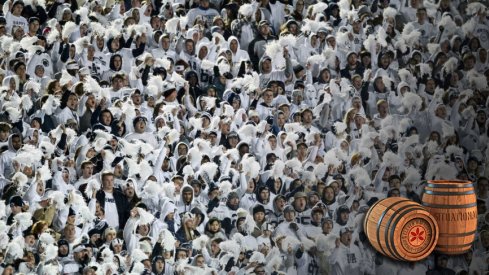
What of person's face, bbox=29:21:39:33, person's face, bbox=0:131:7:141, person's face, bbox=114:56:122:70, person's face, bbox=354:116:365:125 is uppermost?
person's face, bbox=29:21:39:33

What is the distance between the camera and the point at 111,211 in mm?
3529

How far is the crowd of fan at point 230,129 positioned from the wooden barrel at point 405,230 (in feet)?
1.06

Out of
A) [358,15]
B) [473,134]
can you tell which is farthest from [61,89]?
[473,134]

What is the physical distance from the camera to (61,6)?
3504 millimetres

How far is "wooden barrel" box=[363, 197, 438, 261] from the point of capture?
3547 millimetres

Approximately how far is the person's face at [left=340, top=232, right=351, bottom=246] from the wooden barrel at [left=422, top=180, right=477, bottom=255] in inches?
19.2

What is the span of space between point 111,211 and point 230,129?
0.75 m

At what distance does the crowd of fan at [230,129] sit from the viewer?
345cm

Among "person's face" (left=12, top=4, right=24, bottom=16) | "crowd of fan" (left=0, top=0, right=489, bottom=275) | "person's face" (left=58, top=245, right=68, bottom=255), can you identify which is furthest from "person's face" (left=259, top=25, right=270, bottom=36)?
"person's face" (left=58, top=245, right=68, bottom=255)

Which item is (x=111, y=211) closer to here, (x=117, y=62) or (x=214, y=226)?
(x=214, y=226)

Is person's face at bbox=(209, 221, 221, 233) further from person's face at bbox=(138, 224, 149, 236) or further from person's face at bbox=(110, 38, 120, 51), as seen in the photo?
person's face at bbox=(110, 38, 120, 51)

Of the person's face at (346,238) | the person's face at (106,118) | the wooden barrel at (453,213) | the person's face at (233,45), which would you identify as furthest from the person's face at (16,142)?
the wooden barrel at (453,213)

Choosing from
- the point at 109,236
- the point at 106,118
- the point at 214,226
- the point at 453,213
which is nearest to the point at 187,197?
the point at 214,226

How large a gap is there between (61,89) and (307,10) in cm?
140
